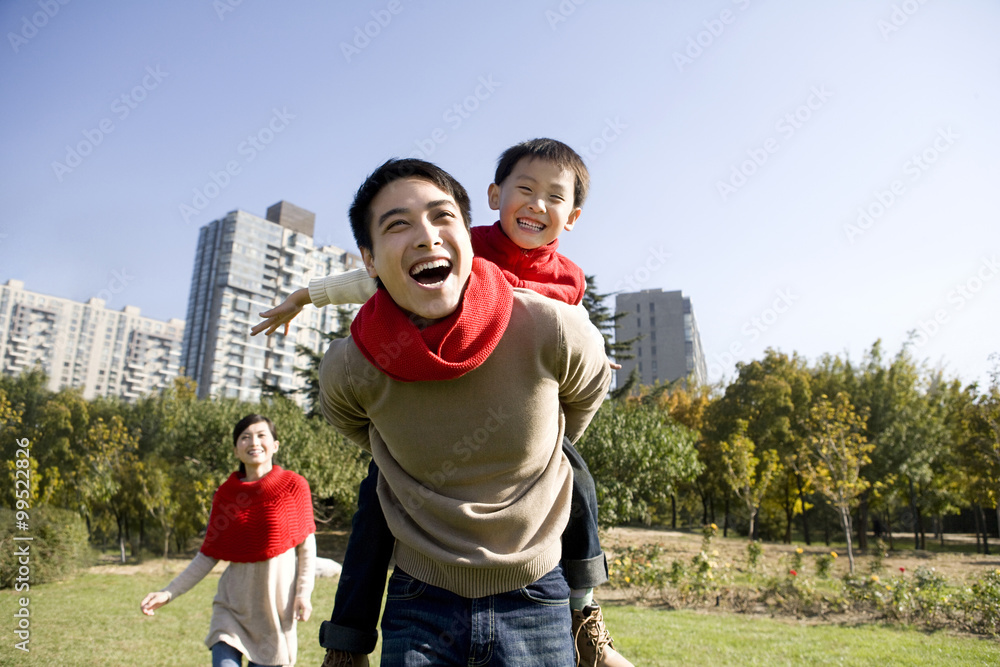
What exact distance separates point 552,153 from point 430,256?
94 centimetres

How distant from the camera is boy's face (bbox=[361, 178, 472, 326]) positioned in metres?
1.60

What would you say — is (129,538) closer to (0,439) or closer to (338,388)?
(0,439)

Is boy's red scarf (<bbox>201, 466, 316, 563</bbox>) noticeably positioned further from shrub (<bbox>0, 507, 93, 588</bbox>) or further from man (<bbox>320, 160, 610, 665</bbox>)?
shrub (<bbox>0, 507, 93, 588</bbox>)

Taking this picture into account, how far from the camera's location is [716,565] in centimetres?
1120

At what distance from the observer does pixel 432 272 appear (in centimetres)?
170

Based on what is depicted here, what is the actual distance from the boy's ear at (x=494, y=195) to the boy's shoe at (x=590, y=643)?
153 centimetres

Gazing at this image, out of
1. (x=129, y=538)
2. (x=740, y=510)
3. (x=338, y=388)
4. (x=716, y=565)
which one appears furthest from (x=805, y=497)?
(x=338, y=388)

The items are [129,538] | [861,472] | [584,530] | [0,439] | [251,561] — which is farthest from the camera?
[129,538]

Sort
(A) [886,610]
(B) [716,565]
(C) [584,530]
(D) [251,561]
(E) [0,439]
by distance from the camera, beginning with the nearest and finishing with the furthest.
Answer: (C) [584,530]
(D) [251,561]
(A) [886,610]
(B) [716,565]
(E) [0,439]

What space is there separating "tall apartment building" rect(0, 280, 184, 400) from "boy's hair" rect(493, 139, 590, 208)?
93.6m

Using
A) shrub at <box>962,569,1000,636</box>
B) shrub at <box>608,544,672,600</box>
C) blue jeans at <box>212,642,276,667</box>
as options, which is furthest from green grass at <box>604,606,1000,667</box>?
blue jeans at <box>212,642,276,667</box>

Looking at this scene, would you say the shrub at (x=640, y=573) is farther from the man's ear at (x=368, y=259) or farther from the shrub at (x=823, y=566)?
the man's ear at (x=368, y=259)

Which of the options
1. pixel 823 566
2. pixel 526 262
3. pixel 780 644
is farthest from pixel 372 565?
pixel 823 566

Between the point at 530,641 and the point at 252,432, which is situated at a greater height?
the point at 252,432
